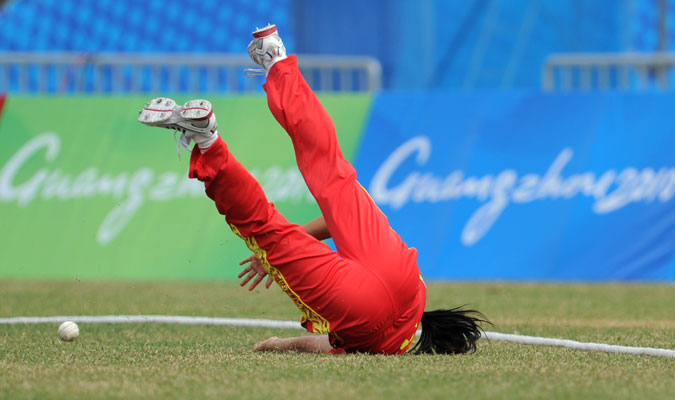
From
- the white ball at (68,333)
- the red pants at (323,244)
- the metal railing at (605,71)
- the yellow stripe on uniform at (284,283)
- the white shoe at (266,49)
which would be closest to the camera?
the red pants at (323,244)

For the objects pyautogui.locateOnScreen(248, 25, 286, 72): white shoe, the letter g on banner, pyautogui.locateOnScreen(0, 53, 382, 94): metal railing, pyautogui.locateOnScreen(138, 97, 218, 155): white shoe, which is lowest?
the letter g on banner

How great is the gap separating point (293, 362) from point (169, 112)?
1368 millimetres

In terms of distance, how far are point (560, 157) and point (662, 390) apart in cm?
685

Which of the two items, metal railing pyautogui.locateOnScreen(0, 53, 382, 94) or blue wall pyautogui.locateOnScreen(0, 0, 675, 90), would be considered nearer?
metal railing pyautogui.locateOnScreen(0, 53, 382, 94)

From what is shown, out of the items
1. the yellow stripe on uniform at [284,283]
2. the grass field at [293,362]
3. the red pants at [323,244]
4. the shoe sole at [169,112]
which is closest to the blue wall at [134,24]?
the grass field at [293,362]

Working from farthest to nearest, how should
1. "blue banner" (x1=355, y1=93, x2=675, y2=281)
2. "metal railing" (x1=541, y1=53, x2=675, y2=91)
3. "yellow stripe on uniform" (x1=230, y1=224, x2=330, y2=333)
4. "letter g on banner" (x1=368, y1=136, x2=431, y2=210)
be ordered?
"metal railing" (x1=541, y1=53, x2=675, y2=91) < "letter g on banner" (x1=368, y1=136, x2=431, y2=210) < "blue banner" (x1=355, y1=93, x2=675, y2=281) < "yellow stripe on uniform" (x1=230, y1=224, x2=330, y2=333)

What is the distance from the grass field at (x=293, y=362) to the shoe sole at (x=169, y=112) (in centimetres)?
117

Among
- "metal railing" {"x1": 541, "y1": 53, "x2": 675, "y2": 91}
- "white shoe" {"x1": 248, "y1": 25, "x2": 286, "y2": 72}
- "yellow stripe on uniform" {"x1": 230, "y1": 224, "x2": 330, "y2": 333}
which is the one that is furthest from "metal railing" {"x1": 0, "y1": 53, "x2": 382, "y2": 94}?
"yellow stripe on uniform" {"x1": 230, "y1": 224, "x2": 330, "y2": 333}

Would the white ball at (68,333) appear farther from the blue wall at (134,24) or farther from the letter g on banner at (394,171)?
the blue wall at (134,24)

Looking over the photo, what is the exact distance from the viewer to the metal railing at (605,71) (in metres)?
12.4

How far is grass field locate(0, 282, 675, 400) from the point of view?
4402 mm

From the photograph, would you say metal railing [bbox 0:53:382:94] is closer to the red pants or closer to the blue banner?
the blue banner

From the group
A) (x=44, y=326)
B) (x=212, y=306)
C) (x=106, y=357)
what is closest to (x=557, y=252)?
(x=212, y=306)

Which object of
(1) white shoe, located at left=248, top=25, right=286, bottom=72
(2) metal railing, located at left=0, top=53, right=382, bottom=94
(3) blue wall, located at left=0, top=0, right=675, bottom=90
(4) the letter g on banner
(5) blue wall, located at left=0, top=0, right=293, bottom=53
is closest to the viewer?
(1) white shoe, located at left=248, top=25, right=286, bottom=72
